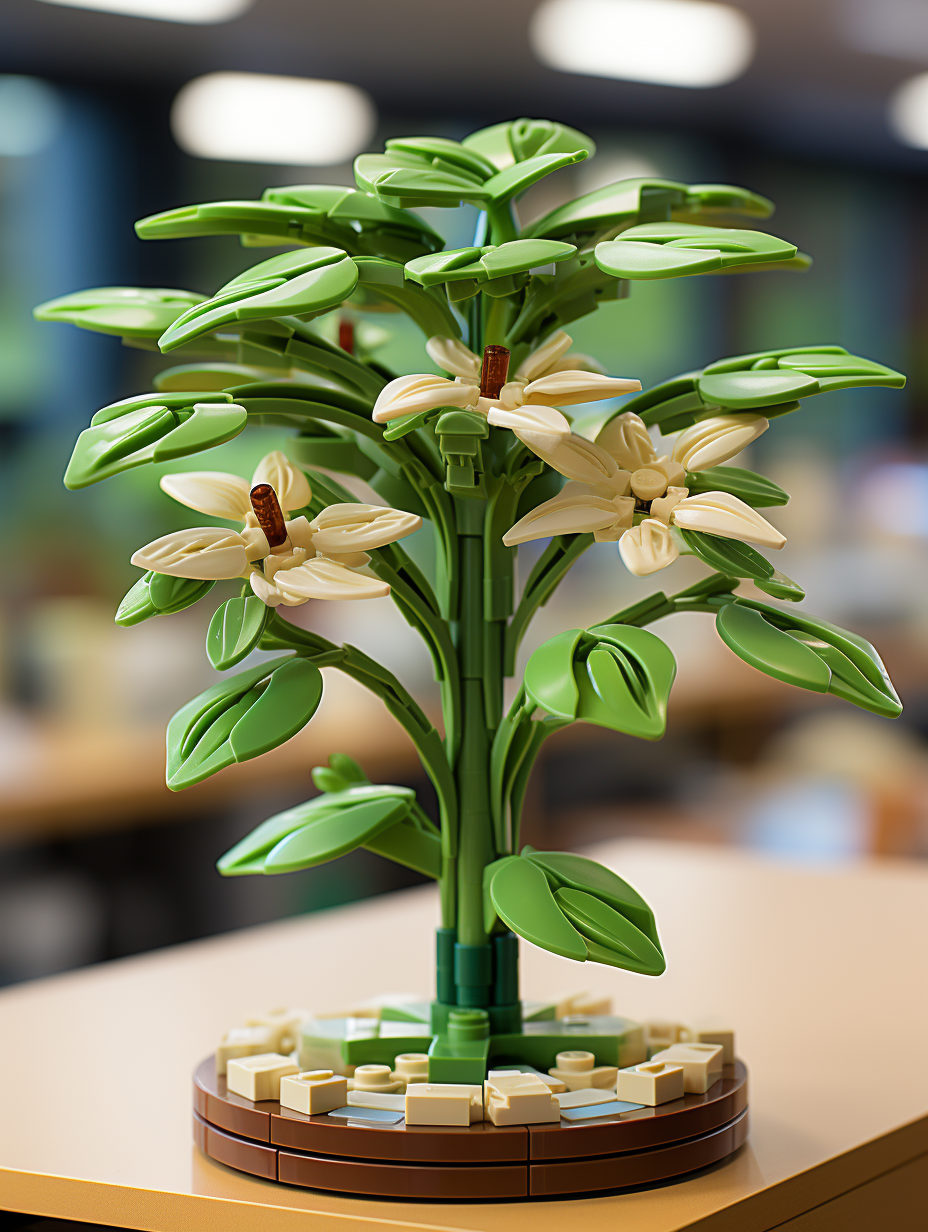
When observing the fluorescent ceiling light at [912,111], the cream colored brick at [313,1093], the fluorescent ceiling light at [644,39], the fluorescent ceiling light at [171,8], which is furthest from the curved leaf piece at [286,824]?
the fluorescent ceiling light at [912,111]

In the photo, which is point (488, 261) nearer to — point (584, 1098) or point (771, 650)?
point (771, 650)

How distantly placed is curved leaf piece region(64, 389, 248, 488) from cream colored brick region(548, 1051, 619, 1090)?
348mm

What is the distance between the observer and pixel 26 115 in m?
3.29

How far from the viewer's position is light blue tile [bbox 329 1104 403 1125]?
66 cm

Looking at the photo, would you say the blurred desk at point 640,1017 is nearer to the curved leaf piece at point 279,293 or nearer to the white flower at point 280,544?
the white flower at point 280,544

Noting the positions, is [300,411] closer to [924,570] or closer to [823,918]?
[823,918]

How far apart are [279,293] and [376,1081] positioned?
375 mm

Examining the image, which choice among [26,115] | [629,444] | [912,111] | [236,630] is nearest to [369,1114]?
[236,630]

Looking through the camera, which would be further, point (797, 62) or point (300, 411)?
point (797, 62)

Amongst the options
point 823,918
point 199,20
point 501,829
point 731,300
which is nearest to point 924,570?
point 731,300

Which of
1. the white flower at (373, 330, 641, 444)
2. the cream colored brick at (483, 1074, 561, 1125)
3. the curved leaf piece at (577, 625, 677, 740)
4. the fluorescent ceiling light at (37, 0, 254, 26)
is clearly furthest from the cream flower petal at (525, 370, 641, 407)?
the fluorescent ceiling light at (37, 0, 254, 26)

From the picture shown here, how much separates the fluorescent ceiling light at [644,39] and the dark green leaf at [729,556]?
271 cm

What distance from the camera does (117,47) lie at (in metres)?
3.24

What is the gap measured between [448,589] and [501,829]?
128mm
